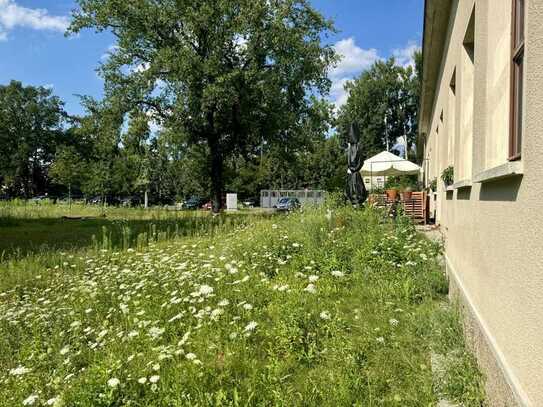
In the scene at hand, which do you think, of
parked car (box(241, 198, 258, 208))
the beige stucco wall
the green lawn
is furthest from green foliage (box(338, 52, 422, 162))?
the beige stucco wall

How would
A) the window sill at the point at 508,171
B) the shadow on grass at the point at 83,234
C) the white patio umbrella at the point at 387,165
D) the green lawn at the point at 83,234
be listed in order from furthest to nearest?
the white patio umbrella at the point at 387,165
the green lawn at the point at 83,234
the shadow on grass at the point at 83,234
the window sill at the point at 508,171

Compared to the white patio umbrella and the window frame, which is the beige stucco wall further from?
the white patio umbrella

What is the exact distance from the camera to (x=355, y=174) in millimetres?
11938

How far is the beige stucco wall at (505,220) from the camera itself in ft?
6.41

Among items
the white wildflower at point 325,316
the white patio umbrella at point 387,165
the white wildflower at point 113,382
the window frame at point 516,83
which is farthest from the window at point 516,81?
the white patio umbrella at point 387,165

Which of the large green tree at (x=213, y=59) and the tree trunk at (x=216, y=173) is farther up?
the large green tree at (x=213, y=59)

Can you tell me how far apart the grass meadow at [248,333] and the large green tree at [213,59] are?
15232mm

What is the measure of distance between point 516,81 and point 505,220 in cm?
86

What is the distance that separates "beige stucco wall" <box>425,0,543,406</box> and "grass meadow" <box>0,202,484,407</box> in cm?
52

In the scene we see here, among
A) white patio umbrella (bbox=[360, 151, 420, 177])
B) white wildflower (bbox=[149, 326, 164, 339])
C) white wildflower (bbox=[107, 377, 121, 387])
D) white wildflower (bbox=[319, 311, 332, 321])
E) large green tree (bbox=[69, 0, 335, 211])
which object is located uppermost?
large green tree (bbox=[69, 0, 335, 211])

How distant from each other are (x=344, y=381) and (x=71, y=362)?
2.34 m

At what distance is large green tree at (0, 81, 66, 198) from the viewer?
6350cm

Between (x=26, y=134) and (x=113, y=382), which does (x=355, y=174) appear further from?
(x=26, y=134)

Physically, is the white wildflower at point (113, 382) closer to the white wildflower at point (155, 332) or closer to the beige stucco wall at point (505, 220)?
the white wildflower at point (155, 332)
